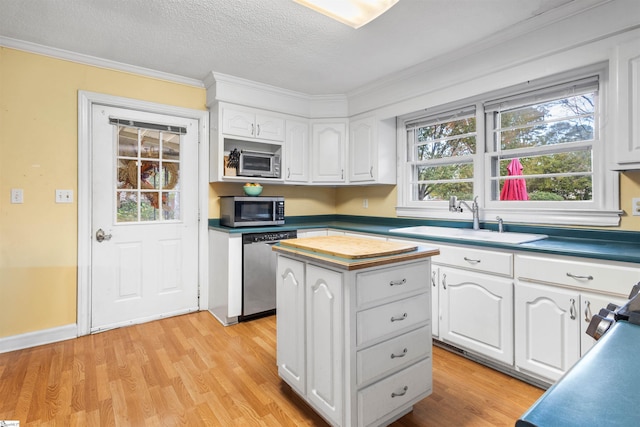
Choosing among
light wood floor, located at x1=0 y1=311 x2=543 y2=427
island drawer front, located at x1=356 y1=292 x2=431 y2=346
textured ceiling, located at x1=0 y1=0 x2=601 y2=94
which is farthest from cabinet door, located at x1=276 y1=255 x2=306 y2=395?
textured ceiling, located at x1=0 y1=0 x2=601 y2=94

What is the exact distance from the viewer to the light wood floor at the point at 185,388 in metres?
1.71

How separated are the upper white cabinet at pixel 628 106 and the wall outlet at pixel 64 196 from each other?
3913 millimetres

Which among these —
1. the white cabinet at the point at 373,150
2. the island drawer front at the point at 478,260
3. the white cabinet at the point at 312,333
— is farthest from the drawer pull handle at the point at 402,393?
the white cabinet at the point at 373,150

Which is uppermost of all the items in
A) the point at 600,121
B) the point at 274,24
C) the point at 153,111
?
the point at 274,24

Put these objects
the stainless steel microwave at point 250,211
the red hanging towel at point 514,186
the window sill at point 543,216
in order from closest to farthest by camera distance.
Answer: the window sill at point 543,216, the red hanging towel at point 514,186, the stainless steel microwave at point 250,211

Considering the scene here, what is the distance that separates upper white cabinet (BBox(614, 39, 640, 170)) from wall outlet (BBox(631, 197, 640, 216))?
31 cm

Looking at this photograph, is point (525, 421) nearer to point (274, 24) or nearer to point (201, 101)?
point (274, 24)

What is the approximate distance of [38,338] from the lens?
258 centimetres

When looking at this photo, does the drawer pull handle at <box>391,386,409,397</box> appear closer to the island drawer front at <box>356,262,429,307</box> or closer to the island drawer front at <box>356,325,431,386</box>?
the island drawer front at <box>356,325,431,386</box>

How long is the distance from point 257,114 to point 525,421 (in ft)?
11.2

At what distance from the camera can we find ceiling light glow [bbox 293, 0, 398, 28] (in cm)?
174

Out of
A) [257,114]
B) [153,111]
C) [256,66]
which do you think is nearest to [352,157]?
[257,114]

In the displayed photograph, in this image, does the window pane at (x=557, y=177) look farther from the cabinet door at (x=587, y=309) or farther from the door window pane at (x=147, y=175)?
the door window pane at (x=147, y=175)

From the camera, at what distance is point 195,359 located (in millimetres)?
2340
